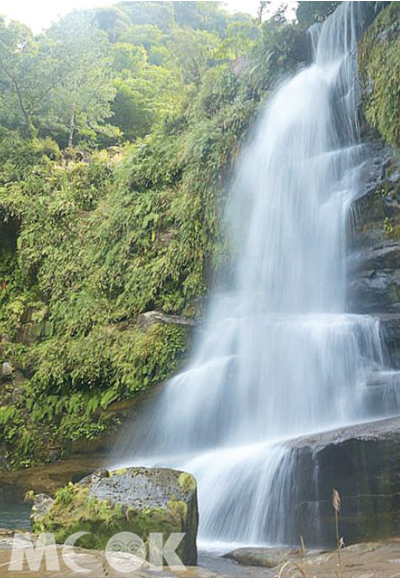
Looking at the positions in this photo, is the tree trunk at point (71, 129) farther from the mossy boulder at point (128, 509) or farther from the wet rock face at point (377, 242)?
the mossy boulder at point (128, 509)

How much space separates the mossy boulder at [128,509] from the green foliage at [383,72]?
7068mm

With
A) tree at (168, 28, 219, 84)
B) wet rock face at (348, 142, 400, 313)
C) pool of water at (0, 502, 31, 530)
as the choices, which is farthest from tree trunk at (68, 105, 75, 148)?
pool of water at (0, 502, 31, 530)

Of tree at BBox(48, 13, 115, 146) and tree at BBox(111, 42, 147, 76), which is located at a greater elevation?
tree at BBox(111, 42, 147, 76)

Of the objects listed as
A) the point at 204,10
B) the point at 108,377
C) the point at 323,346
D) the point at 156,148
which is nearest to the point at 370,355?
the point at 323,346

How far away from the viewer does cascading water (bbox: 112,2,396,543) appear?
5703 millimetres

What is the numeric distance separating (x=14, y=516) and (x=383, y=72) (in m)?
9.10

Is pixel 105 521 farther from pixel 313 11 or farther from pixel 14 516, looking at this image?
pixel 313 11

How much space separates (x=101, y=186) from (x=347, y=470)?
11047 millimetres

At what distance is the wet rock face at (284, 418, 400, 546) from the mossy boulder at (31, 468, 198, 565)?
1102 millimetres

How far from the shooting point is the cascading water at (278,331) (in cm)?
570

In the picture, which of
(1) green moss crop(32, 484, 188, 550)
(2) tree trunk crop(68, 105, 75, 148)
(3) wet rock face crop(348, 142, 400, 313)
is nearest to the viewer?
(1) green moss crop(32, 484, 188, 550)

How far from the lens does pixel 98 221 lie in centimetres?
1334

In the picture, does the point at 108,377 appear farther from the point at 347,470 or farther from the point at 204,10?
the point at 204,10

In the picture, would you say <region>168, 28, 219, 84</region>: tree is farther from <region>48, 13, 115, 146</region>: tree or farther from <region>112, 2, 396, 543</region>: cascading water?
<region>112, 2, 396, 543</region>: cascading water
